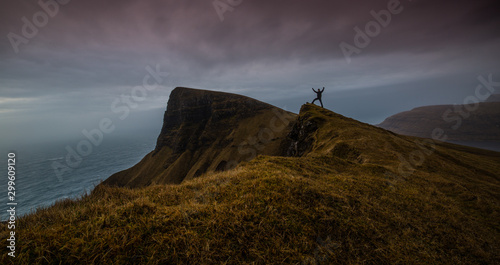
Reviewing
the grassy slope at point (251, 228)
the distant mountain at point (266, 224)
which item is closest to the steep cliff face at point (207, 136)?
the distant mountain at point (266, 224)

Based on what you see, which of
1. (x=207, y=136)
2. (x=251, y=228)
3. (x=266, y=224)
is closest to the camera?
(x=251, y=228)

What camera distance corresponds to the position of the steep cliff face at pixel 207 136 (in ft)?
414

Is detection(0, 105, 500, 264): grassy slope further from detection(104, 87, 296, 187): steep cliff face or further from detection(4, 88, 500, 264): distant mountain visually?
detection(104, 87, 296, 187): steep cliff face

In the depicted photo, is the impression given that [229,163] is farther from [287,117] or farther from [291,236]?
[291,236]

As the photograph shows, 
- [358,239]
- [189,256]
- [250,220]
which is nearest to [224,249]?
[189,256]

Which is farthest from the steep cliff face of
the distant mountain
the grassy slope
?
the grassy slope

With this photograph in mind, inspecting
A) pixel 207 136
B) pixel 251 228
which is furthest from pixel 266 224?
pixel 207 136

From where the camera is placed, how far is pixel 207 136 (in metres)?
152

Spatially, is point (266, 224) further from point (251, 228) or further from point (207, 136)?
point (207, 136)

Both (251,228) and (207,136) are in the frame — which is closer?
(251,228)

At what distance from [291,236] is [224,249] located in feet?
5.35

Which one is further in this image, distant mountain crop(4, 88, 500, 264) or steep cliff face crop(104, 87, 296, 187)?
steep cliff face crop(104, 87, 296, 187)

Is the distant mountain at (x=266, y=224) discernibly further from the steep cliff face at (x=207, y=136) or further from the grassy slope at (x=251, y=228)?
the steep cliff face at (x=207, y=136)

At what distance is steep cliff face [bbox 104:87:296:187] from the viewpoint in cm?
12619
